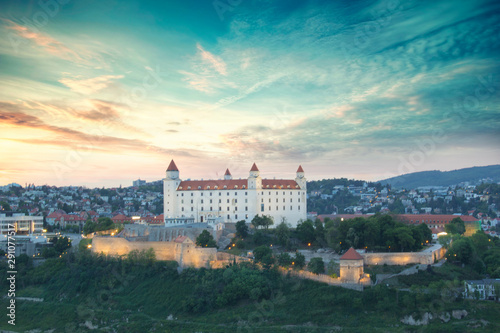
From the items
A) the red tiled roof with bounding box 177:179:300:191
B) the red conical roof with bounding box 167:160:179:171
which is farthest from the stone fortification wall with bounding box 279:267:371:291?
the red conical roof with bounding box 167:160:179:171

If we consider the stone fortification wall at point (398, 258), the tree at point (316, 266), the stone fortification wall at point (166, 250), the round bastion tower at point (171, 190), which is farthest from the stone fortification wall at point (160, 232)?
the stone fortification wall at point (398, 258)

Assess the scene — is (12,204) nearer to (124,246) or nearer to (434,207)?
(124,246)

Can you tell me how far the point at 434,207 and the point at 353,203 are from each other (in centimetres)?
2128

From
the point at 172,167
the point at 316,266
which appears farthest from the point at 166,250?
the point at 172,167

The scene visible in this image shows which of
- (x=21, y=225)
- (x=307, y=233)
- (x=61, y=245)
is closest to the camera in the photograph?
(x=307, y=233)

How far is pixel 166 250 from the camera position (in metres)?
41.4

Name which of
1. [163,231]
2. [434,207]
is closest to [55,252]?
[163,231]

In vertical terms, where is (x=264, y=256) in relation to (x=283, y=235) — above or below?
below

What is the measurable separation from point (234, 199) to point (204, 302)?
22.9 m

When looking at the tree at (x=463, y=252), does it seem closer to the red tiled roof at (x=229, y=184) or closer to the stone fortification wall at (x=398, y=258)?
the stone fortification wall at (x=398, y=258)

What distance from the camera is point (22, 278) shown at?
144 ft

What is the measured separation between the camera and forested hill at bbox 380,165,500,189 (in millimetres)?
176875

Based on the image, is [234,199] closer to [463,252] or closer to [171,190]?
[171,190]

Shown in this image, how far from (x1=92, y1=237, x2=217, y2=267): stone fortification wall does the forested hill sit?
142 metres
